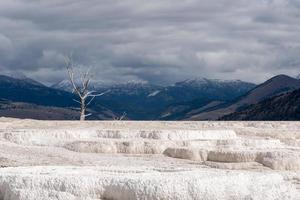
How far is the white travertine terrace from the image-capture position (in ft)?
53.9

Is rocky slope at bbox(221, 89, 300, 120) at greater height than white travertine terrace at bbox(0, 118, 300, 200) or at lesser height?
greater

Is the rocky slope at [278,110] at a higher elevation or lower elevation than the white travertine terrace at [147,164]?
higher

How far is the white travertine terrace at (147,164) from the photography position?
1644 cm

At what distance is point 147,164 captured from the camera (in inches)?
995

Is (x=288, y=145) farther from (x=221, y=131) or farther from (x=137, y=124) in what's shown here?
(x=137, y=124)

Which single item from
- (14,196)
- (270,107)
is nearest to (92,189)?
(14,196)

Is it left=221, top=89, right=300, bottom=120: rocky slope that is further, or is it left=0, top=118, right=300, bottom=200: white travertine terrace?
left=221, top=89, right=300, bottom=120: rocky slope

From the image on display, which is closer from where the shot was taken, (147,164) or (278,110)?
(147,164)

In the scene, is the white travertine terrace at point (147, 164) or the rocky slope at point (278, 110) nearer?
the white travertine terrace at point (147, 164)

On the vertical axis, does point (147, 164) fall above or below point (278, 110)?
below

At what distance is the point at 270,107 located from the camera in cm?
14612

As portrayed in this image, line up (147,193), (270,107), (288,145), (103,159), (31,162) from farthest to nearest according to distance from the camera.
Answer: (270,107) → (288,145) → (103,159) → (31,162) → (147,193)

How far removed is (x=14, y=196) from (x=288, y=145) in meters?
20.4

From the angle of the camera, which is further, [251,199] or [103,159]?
[103,159]
